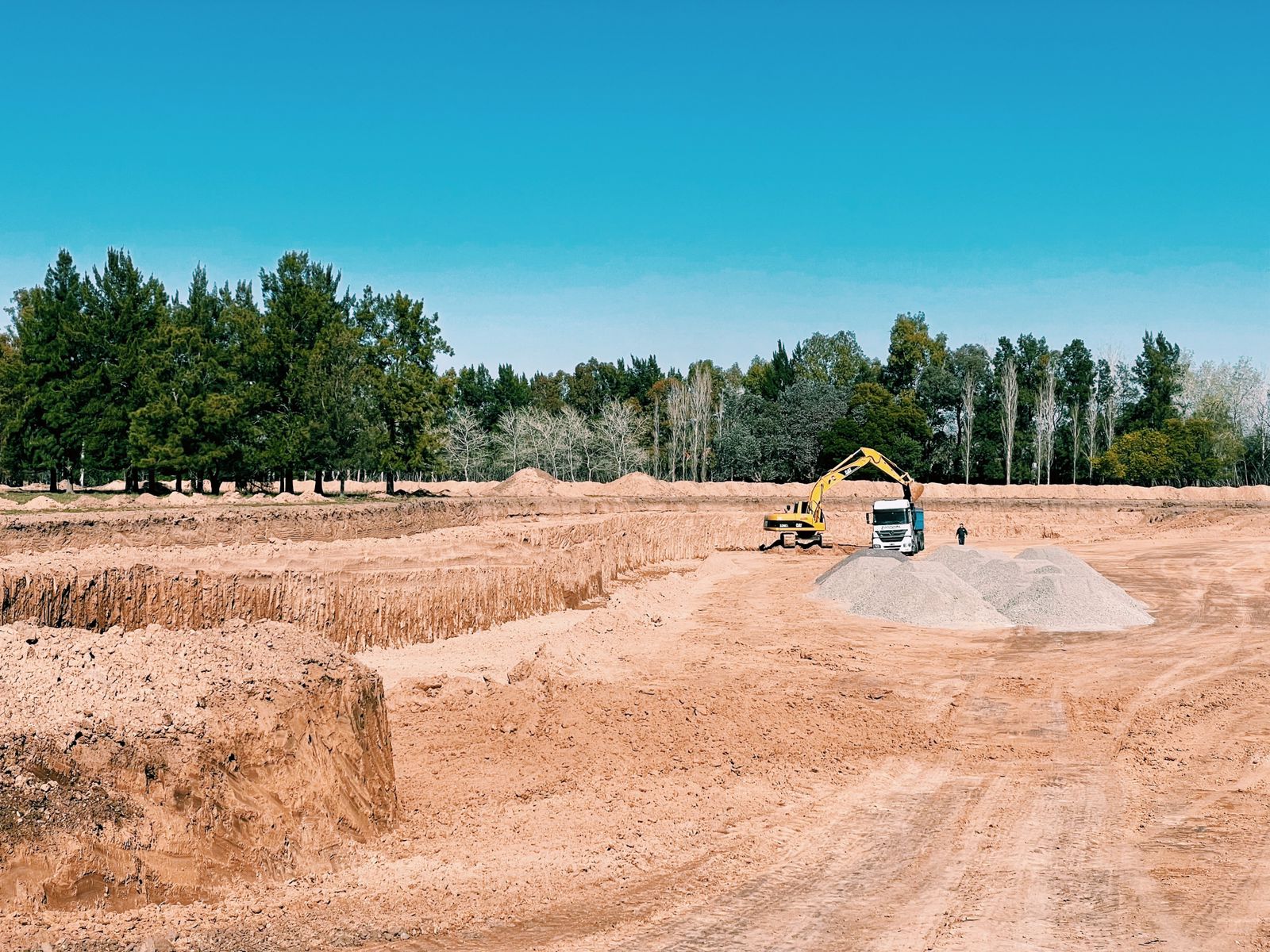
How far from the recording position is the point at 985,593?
26141mm

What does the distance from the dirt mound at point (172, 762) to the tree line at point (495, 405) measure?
37409mm

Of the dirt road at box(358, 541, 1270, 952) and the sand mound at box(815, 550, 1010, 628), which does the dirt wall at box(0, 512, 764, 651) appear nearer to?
the dirt road at box(358, 541, 1270, 952)

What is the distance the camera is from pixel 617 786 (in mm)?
11828

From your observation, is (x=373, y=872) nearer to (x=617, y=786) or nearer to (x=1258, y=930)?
(x=617, y=786)

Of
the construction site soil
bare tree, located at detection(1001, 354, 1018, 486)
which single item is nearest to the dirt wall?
the construction site soil

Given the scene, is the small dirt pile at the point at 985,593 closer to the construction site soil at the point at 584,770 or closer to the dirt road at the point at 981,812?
the construction site soil at the point at 584,770

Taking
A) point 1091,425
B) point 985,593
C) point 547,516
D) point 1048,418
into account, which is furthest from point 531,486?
point 1091,425

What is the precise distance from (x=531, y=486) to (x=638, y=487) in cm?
743

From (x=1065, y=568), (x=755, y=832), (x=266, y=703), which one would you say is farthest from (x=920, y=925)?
(x=1065, y=568)

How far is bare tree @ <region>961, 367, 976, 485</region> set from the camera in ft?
261

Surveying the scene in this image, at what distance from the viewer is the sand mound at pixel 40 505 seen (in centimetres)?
3369

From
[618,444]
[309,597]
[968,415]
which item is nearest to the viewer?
[309,597]

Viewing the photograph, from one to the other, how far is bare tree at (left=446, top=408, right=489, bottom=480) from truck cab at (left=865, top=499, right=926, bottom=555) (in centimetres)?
5742

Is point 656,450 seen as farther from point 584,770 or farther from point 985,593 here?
point 584,770
